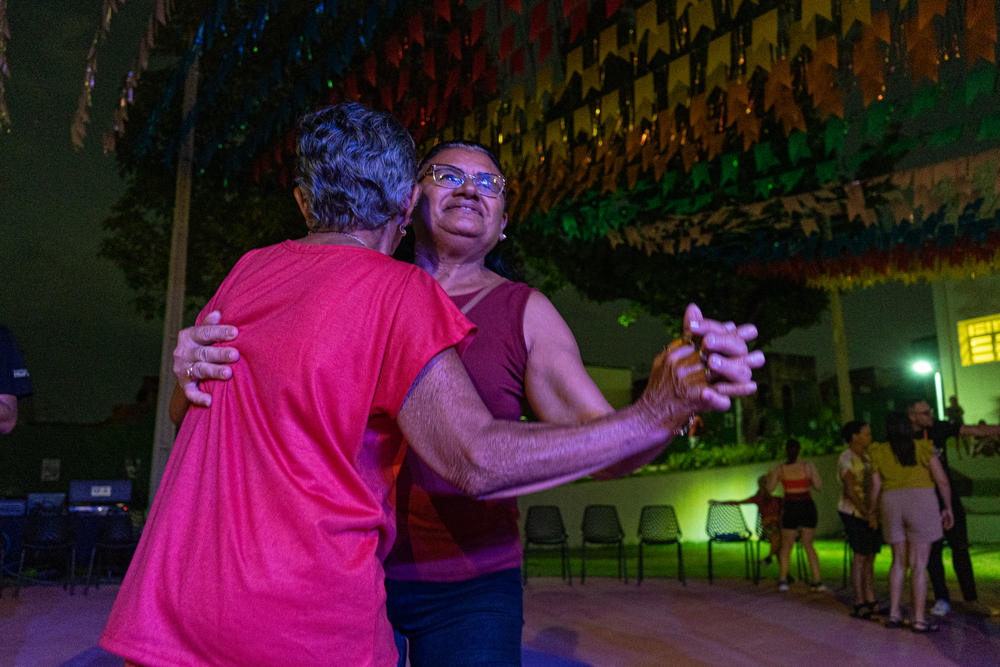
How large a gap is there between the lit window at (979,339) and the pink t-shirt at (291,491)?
19.2 m

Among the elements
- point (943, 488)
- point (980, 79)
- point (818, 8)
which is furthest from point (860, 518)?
point (818, 8)

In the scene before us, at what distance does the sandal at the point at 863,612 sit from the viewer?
6834 millimetres

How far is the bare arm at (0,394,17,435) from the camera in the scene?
3145 mm

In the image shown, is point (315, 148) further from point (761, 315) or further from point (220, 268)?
point (761, 315)

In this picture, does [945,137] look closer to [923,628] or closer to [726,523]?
[923,628]

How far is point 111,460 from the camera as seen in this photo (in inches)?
562

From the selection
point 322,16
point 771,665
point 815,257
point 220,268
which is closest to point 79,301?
point 220,268

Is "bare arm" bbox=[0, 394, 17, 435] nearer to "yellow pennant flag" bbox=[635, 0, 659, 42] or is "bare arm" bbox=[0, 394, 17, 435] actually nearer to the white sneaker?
"yellow pennant flag" bbox=[635, 0, 659, 42]

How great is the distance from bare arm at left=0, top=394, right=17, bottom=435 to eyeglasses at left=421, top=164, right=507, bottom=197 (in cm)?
228

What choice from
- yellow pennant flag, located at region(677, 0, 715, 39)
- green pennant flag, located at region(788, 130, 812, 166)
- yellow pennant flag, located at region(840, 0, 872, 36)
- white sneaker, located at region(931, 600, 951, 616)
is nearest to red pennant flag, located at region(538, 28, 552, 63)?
yellow pennant flag, located at region(677, 0, 715, 39)

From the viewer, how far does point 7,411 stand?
10.3 ft

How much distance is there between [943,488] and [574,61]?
16.0ft

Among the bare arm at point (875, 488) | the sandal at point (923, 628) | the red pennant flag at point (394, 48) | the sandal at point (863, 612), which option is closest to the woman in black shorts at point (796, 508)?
the sandal at point (863, 612)

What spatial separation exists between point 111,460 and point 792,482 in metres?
12.0
